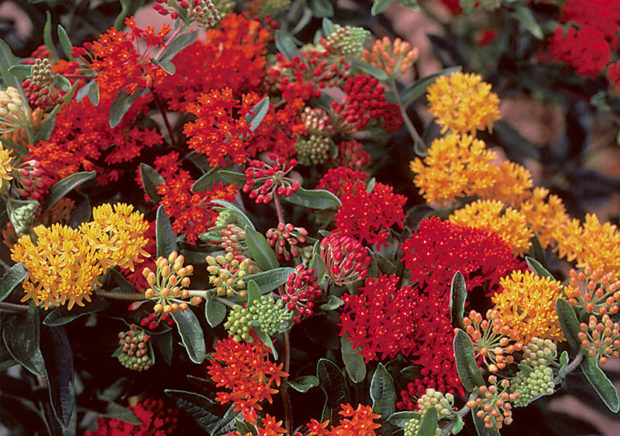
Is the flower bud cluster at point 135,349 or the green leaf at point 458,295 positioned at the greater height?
the green leaf at point 458,295

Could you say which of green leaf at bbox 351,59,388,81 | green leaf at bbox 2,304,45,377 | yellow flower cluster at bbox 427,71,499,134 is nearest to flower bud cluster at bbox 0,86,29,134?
green leaf at bbox 2,304,45,377

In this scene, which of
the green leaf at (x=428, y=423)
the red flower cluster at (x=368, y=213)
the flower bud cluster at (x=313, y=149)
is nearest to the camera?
the green leaf at (x=428, y=423)

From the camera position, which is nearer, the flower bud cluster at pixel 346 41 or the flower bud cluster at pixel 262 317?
the flower bud cluster at pixel 262 317

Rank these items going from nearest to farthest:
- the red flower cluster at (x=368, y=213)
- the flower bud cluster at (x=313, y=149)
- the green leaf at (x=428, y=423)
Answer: the green leaf at (x=428, y=423), the red flower cluster at (x=368, y=213), the flower bud cluster at (x=313, y=149)

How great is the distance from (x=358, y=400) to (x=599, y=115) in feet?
3.54

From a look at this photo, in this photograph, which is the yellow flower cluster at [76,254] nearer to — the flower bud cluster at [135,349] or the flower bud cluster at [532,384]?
the flower bud cluster at [135,349]

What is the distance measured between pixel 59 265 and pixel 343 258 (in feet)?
1.03

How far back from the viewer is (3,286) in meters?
0.66

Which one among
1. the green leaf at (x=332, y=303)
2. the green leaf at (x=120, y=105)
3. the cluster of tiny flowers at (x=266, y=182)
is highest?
the green leaf at (x=120, y=105)

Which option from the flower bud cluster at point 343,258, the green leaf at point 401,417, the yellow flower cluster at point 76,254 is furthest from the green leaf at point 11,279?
the green leaf at point 401,417

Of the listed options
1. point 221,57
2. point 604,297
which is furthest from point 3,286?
point 604,297

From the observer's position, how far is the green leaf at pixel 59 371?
70cm

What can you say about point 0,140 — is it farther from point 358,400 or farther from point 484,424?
point 484,424

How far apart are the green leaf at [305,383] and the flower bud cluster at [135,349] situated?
0.61 ft
